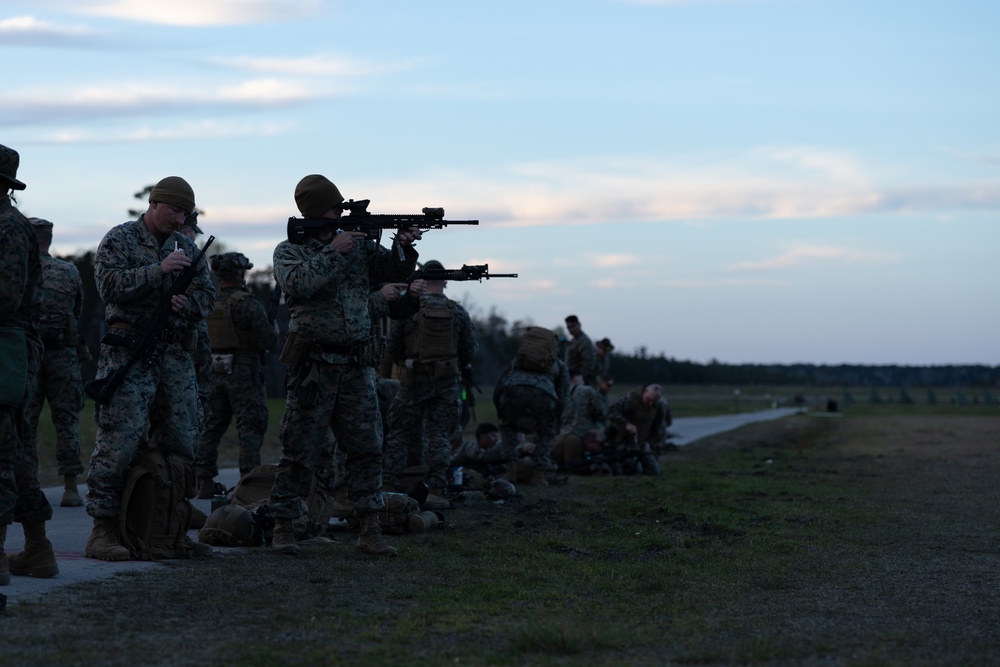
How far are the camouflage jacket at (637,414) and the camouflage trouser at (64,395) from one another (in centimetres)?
918

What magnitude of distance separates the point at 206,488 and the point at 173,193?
4930 mm

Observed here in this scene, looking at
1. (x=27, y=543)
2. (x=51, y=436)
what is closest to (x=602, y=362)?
(x=51, y=436)

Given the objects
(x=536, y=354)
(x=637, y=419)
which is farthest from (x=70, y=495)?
(x=637, y=419)

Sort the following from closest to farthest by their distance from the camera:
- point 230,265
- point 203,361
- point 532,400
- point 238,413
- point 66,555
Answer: point 66,555, point 203,361, point 230,265, point 238,413, point 532,400

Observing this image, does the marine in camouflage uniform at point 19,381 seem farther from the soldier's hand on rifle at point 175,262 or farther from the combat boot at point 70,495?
the combat boot at point 70,495

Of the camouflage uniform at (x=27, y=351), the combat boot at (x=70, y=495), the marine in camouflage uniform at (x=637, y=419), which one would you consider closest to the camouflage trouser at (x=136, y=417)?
the camouflage uniform at (x=27, y=351)

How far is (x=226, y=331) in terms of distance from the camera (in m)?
12.3

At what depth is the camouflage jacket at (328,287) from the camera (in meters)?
8.21

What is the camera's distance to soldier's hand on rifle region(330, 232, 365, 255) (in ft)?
27.1

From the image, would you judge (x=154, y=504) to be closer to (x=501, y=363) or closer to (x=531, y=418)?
(x=531, y=418)

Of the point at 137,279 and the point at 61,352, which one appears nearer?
the point at 137,279

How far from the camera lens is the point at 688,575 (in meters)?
7.90

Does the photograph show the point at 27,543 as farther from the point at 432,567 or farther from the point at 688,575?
the point at 688,575

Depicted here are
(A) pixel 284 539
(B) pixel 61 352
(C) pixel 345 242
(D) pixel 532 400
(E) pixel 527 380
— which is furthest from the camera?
(E) pixel 527 380
